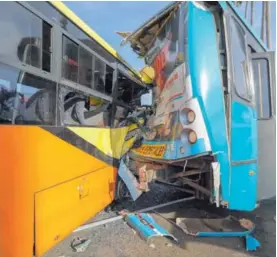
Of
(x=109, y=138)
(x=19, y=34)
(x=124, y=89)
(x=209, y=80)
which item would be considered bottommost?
(x=109, y=138)

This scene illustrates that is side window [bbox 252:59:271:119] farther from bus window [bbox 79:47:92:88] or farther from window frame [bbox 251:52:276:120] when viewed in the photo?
bus window [bbox 79:47:92:88]

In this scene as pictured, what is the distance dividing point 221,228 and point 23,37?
2827 mm

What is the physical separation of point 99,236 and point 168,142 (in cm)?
127

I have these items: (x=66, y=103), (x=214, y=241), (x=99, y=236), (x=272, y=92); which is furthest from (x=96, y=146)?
(x=272, y=92)

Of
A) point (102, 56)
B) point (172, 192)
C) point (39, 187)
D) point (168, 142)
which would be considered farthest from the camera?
point (172, 192)

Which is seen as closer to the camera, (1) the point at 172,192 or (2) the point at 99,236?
(2) the point at 99,236

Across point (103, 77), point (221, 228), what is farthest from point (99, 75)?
point (221, 228)

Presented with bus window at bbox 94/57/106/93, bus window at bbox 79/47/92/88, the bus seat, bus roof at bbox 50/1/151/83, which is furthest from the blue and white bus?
the bus seat

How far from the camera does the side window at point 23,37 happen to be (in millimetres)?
1938

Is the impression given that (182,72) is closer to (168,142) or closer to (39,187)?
(168,142)

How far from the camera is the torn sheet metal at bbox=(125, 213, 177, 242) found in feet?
9.79

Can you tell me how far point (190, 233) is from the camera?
3.03m

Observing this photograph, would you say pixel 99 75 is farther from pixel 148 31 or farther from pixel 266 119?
pixel 266 119

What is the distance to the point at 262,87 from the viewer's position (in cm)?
333
